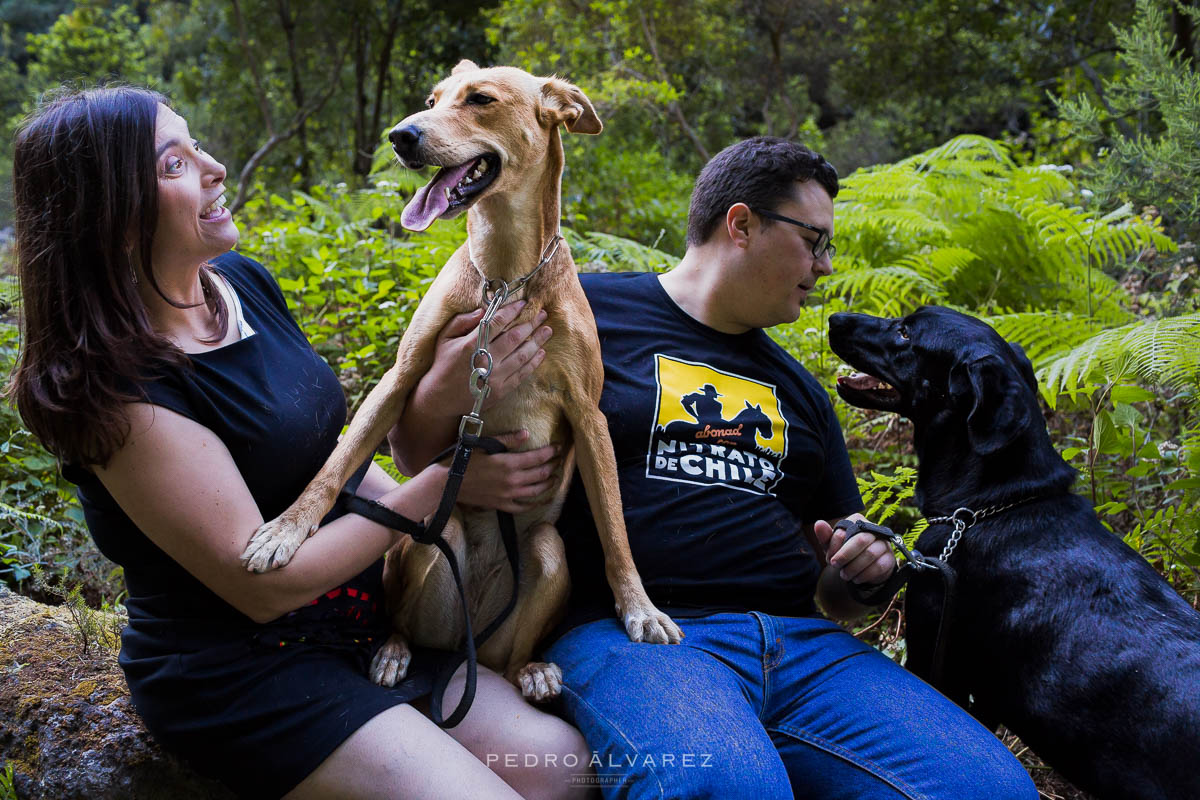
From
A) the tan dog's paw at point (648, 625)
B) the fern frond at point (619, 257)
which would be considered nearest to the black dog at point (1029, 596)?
the tan dog's paw at point (648, 625)

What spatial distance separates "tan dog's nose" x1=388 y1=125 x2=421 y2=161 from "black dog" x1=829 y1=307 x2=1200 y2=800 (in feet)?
5.30

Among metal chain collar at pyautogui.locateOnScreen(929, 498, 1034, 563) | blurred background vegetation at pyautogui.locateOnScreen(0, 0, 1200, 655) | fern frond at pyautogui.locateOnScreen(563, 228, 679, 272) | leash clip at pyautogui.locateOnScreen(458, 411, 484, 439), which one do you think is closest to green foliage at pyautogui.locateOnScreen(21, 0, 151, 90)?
blurred background vegetation at pyautogui.locateOnScreen(0, 0, 1200, 655)

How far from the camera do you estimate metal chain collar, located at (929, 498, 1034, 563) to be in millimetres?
2572

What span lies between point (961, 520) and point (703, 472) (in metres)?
0.76

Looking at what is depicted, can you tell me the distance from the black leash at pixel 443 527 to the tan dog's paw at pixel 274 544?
0.51 feet

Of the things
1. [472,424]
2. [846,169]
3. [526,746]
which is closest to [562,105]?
[472,424]

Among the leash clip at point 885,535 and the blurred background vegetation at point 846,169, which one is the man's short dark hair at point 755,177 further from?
the blurred background vegetation at point 846,169

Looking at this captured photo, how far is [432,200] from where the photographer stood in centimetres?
224

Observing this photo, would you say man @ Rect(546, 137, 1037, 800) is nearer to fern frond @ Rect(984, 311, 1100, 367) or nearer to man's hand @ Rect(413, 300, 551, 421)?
man's hand @ Rect(413, 300, 551, 421)

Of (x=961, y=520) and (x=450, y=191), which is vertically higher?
(x=450, y=191)

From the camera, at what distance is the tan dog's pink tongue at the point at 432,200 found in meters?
2.16

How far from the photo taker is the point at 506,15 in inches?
398

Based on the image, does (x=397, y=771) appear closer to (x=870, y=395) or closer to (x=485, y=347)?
(x=485, y=347)

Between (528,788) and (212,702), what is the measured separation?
0.73m
